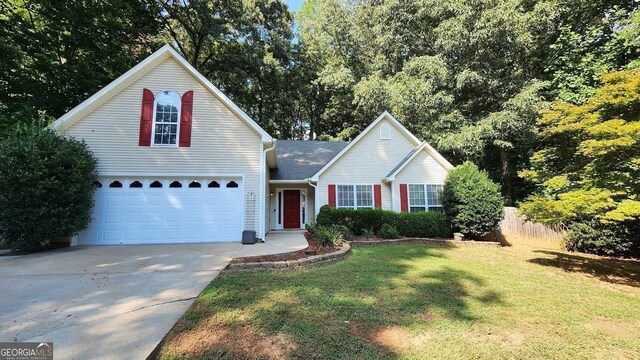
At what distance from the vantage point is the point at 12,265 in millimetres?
6844

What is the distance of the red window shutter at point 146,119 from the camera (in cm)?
1019

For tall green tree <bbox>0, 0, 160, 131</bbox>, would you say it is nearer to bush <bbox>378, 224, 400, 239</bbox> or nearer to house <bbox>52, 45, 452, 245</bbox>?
house <bbox>52, 45, 452, 245</bbox>

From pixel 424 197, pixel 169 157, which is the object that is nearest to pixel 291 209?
pixel 424 197

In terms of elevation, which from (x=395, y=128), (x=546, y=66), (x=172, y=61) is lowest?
Answer: (x=395, y=128)

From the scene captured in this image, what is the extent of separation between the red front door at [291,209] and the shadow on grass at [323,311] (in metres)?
8.93

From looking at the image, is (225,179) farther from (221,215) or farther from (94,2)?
(94,2)

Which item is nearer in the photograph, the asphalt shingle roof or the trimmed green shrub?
the trimmed green shrub

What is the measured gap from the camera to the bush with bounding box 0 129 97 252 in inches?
314

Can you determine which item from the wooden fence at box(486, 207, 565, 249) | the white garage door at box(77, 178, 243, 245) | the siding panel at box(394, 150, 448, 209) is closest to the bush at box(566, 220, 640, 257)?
the wooden fence at box(486, 207, 565, 249)

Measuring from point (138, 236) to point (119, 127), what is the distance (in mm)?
3909

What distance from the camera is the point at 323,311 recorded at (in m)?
4.12

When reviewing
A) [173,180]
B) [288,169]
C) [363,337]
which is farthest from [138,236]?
[363,337]

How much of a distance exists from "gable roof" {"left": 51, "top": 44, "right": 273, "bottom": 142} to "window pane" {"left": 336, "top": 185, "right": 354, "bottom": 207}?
4.88m

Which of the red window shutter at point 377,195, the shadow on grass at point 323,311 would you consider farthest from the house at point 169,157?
the red window shutter at point 377,195
